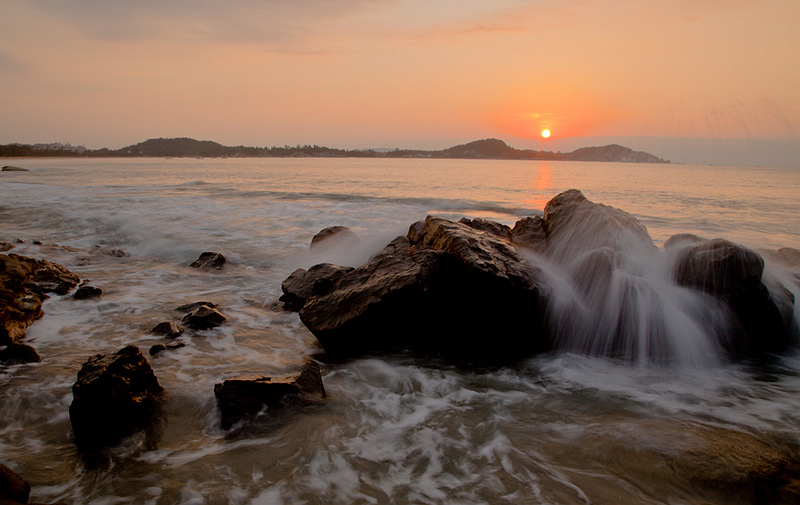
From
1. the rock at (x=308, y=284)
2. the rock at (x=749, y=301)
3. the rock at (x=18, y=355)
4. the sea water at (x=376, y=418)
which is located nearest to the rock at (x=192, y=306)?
the sea water at (x=376, y=418)

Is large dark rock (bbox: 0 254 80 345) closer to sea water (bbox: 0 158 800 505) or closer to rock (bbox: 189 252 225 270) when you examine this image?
sea water (bbox: 0 158 800 505)

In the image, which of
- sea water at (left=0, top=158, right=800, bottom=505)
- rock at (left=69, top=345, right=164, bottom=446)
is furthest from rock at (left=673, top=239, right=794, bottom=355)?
rock at (left=69, top=345, right=164, bottom=446)

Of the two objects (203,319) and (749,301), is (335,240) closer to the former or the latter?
(203,319)

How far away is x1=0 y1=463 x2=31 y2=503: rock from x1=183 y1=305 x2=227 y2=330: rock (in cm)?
322

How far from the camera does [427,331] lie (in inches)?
212

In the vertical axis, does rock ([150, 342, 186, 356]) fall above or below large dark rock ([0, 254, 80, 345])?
below

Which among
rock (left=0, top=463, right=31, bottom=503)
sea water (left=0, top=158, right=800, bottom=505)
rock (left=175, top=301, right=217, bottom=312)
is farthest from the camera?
rock (left=175, top=301, right=217, bottom=312)

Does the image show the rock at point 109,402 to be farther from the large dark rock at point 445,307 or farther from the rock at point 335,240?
the rock at point 335,240

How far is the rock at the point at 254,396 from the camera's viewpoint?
3.70 meters

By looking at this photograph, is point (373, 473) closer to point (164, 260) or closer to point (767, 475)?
point (767, 475)

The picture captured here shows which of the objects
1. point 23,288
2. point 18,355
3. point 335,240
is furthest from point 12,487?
point 335,240

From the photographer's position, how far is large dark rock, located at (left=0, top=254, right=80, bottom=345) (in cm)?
520

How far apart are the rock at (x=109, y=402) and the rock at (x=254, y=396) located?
62cm

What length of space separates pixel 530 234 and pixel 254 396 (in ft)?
17.9
